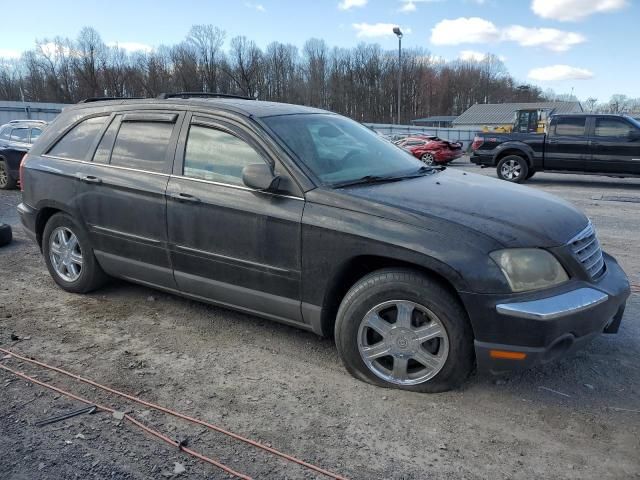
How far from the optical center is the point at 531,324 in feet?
9.20

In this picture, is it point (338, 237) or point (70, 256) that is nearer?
point (338, 237)

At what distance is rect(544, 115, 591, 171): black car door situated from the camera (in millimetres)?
13609

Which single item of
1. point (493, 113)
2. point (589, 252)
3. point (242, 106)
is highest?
point (493, 113)

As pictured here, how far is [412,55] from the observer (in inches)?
4067

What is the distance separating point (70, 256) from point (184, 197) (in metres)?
1.71

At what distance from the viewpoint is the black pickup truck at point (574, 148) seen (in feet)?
43.2

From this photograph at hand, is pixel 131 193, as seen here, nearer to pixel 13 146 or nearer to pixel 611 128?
pixel 13 146

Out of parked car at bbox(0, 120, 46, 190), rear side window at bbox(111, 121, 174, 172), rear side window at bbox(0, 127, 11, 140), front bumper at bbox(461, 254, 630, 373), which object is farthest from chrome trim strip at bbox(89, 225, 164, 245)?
rear side window at bbox(0, 127, 11, 140)

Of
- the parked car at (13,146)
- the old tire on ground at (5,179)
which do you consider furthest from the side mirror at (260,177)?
the old tire on ground at (5,179)

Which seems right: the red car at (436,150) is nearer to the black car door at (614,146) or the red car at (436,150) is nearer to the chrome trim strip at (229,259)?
the black car door at (614,146)

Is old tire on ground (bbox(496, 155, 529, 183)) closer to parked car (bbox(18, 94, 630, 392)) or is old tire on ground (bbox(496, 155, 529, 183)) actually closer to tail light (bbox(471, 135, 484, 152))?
tail light (bbox(471, 135, 484, 152))

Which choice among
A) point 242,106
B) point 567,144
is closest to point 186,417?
point 242,106

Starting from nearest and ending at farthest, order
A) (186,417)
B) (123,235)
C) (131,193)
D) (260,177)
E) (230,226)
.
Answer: (186,417), (260,177), (230,226), (131,193), (123,235)

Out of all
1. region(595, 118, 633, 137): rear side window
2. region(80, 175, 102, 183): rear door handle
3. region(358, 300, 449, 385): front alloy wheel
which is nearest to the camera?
region(358, 300, 449, 385): front alloy wheel
